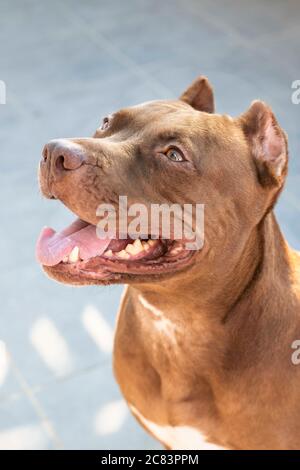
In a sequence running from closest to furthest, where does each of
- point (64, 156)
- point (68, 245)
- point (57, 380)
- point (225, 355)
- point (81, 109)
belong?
point (64, 156), point (68, 245), point (225, 355), point (57, 380), point (81, 109)

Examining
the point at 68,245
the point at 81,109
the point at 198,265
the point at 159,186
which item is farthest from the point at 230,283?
the point at 81,109

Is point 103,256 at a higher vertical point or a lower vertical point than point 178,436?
higher

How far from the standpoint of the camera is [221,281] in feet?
8.68

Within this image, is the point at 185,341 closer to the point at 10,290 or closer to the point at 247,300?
the point at 247,300

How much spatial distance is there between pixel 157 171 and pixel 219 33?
4026 millimetres

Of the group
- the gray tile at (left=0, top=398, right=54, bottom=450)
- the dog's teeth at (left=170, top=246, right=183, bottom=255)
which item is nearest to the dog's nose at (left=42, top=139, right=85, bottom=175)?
the dog's teeth at (left=170, top=246, right=183, bottom=255)

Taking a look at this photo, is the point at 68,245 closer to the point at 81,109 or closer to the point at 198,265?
the point at 198,265

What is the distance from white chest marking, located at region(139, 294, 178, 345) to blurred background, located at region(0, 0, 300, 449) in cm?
104

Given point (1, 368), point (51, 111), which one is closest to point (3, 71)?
point (51, 111)

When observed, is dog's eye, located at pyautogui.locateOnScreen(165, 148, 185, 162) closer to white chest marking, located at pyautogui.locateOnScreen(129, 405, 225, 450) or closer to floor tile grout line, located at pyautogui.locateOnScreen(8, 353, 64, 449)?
white chest marking, located at pyautogui.locateOnScreen(129, 405, 225, 450)

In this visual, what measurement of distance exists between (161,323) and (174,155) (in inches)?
24.8

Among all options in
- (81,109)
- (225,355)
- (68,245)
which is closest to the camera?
(68,245)

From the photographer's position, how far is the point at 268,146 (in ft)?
8.48
